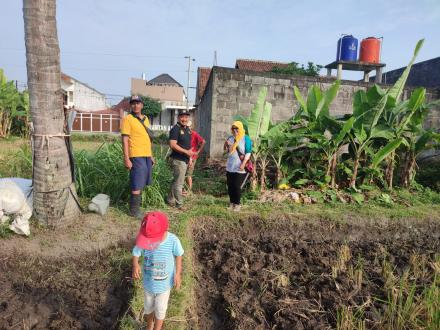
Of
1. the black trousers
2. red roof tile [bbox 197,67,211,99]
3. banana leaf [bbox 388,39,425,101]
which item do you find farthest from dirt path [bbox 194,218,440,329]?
red roof tile [bbox 197,67,211,99]

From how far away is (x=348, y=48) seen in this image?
14.4 metres

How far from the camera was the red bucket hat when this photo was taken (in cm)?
228

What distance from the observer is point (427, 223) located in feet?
17.5

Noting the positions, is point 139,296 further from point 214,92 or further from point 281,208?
point 214,92

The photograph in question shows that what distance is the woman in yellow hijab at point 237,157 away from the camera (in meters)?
5.00

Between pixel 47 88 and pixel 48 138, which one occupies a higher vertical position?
pixel 47 88

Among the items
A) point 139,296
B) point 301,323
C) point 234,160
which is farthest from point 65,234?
point 301,323

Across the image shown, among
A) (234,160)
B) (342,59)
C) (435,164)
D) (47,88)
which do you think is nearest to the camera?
(47,88)

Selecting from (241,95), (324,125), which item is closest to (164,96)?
(241,95)

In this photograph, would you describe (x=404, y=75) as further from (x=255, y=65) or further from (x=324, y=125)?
(x=255, y=65)

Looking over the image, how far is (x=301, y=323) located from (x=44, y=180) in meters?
3.20

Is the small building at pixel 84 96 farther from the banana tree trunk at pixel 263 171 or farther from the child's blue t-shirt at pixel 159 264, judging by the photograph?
the child's blue t-shirt at pixel 159 264

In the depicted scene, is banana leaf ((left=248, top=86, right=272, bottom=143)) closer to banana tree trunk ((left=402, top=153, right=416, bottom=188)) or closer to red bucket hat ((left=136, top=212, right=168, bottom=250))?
banana tree trunk ((left=402, top=153, right=416, bottom=188))

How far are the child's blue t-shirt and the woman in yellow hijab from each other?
106 inches
